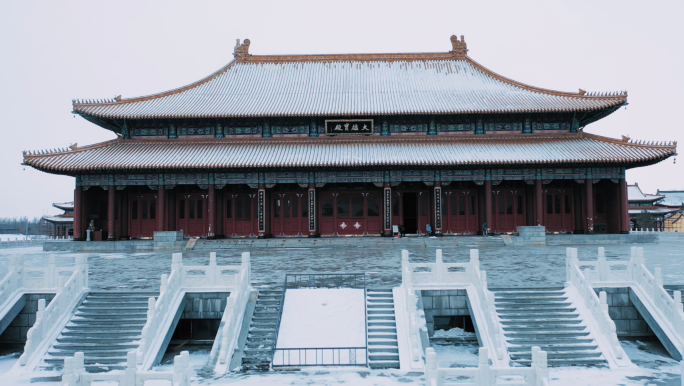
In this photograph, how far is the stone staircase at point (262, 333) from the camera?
422 inches

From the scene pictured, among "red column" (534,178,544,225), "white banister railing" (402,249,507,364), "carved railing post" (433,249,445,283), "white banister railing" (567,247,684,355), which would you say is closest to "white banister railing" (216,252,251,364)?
"white banister railing" (402,249,507,364)

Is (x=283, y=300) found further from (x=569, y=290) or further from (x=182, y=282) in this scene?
(x=569, y=290)

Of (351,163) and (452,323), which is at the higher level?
(351,163)

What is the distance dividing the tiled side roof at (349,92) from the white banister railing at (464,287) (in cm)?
1818

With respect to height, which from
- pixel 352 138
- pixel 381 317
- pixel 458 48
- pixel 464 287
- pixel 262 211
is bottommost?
pixel 381 317

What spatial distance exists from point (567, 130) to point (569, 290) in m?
20.7

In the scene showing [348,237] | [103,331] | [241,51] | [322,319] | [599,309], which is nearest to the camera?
[599,309]

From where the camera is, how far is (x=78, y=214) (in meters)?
29.2

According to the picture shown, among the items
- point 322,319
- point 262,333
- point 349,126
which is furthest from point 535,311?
point 349,126

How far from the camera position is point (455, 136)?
30.8 metres

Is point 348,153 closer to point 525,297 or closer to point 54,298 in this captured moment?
point 525,297

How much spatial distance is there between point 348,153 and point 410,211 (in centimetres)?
540

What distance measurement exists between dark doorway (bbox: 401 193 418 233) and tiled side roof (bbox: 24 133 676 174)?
3231 millimetres

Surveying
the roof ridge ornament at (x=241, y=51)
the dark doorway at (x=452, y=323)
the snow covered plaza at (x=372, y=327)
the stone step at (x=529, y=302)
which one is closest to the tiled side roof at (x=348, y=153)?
the roof ridge ornament at (x=241, y=51)
